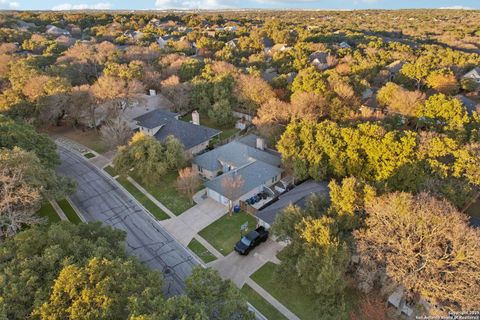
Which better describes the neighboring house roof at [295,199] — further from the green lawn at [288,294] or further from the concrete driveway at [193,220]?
the concrete driveway at [193,220]

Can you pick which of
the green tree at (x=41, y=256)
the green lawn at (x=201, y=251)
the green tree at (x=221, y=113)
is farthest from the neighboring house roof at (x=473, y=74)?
the green tree at (x=41, y=256)

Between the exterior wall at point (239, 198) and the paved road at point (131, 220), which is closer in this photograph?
the paved road at point (131, 220)

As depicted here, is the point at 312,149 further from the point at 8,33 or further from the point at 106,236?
the point at 8,33

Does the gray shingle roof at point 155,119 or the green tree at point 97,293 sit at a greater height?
the green tree at point 97,293

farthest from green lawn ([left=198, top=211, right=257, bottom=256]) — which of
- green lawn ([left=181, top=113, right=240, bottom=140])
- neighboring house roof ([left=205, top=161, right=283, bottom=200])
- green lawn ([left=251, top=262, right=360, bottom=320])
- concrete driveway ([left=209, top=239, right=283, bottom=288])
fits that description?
green lawn ([left=181, top=113, right=240, bottom=140])

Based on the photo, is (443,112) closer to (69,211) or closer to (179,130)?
(179,130)

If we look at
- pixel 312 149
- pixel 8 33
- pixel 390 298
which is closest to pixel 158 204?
pixel 312 149

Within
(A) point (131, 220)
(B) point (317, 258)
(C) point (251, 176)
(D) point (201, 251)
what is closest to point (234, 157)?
(C) point (251, 176)
